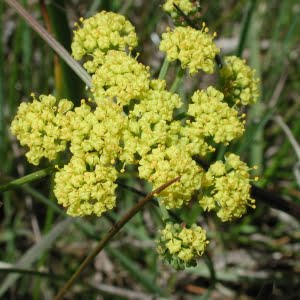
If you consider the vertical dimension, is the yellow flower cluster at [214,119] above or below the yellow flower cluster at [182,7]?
below

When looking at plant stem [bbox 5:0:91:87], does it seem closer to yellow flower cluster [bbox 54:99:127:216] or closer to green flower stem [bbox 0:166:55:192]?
yellow flower cluster [bbox 54:99:127:216]

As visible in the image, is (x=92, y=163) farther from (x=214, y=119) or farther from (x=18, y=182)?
(x=214, y=119)

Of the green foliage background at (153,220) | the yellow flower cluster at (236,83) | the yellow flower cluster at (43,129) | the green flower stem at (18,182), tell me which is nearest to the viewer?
the green flower stem at (18,182)

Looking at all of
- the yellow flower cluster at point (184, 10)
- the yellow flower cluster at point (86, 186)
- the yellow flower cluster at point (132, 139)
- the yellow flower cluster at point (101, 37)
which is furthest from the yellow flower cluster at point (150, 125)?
the yellow flower cluster at point (184, 10)

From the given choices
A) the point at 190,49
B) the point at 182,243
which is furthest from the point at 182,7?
the point at 182,243

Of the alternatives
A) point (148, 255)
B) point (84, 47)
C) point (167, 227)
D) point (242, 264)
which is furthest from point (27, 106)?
point (242, 264)

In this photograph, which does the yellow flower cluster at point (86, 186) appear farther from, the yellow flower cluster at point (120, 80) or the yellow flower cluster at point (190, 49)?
the yellow flower cluster at point (190, 49)

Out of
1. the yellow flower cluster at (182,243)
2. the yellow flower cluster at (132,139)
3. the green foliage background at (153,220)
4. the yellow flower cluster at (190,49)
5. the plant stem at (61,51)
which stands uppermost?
the yellow flower cluster at (190,49)
